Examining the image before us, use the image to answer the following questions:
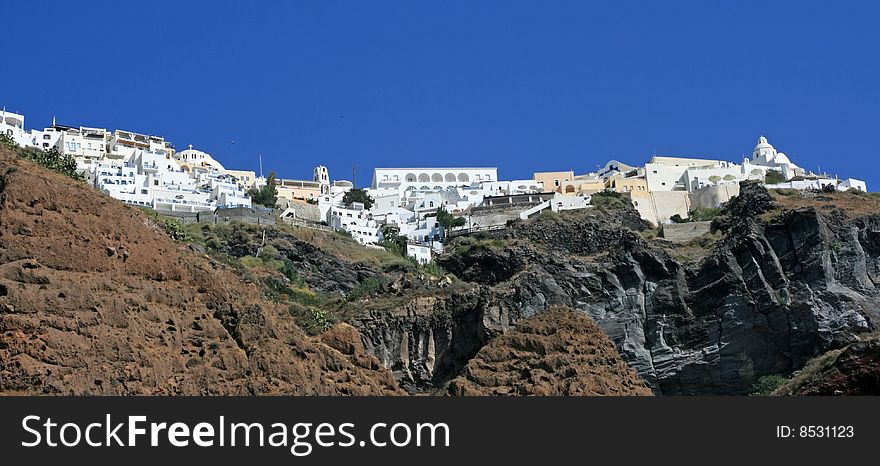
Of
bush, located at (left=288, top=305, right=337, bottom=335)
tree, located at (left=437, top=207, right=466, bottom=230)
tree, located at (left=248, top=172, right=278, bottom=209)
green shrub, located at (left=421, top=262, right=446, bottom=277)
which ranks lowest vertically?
bush, located at (left=288, top=305, right=337, bottom=335)

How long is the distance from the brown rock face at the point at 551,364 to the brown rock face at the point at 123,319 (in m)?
3.03

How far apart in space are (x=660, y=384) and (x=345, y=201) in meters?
59.0

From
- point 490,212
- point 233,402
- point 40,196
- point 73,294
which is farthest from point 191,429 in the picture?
point 490,212

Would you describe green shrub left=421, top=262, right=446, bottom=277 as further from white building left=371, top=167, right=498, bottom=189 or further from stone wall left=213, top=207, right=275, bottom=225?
white building left=371, top=167, right=498, bottom=189

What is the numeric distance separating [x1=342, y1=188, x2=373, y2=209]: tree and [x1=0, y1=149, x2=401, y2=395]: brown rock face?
300 ft

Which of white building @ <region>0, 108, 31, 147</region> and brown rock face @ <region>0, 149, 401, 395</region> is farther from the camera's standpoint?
white building @ <region>0, 108, 31, 147</region>

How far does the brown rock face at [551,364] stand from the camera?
141ft

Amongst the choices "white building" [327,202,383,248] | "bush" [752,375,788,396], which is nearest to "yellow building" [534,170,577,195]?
"white building" [327,202,383,248]

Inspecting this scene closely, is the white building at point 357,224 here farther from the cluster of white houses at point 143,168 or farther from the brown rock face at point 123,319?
the brown rock face at point 123,319

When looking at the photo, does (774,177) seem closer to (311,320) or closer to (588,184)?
(588,184)

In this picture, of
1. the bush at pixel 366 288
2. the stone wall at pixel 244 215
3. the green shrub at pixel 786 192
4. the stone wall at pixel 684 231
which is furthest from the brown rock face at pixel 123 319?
the stone wall at pixel 244 215

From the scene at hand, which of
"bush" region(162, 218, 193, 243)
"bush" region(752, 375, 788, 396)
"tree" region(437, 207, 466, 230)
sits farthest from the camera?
"tree" region(437, 207, 466, 230)

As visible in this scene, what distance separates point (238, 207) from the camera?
111812mm

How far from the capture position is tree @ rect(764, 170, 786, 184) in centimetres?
12738
